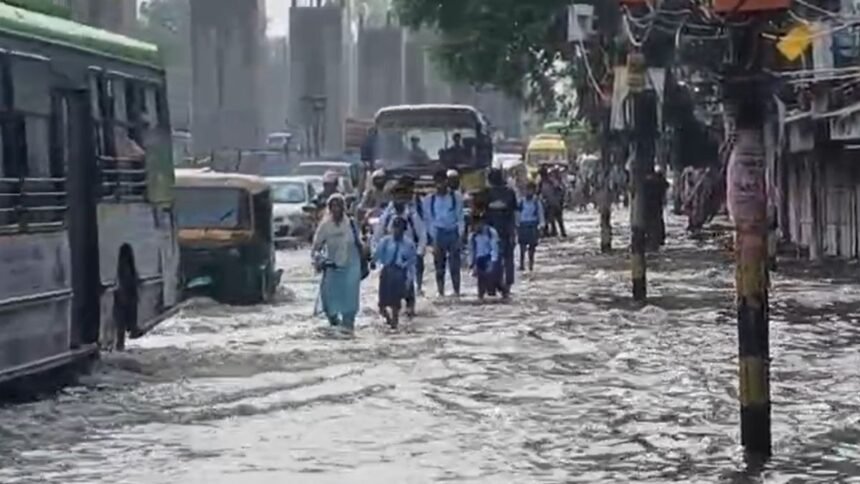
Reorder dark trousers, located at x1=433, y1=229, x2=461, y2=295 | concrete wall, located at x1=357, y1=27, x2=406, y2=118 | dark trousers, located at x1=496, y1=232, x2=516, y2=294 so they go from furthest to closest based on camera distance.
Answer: concrete wall, located at x1=357, y1=27, x2=406, y2=118 → dark trousers, located at x1=496, y1=232, x2=516, y2=294 → dark trousers, located at x1=433, y1=229, x2=461, y2=295

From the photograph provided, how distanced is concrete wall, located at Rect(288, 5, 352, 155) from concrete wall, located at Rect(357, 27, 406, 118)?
4.68 metres

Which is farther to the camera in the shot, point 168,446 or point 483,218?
point 483,218

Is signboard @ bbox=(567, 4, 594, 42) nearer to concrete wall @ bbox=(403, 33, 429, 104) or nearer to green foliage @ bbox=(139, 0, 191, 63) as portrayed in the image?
concrete wall @ bbox=(403, 33, 429, 104)

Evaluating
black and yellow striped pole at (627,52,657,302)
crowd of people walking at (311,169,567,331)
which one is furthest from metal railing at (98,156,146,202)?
black and yellow striped pole at (627,52,657,302)

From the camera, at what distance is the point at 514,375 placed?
1764cm

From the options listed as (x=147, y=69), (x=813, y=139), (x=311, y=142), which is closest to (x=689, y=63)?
(x=813, y=139)

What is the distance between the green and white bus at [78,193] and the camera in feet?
48.2

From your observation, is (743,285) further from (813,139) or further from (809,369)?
(813,139)

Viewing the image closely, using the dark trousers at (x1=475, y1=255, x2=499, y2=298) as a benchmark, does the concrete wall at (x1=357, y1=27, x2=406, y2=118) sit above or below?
above

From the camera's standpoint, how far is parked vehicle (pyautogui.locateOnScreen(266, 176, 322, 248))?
149 ft

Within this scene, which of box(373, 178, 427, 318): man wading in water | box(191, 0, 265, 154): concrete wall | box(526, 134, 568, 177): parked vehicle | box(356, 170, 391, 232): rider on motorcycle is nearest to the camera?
box(373, 178, 427, 318): man wading in water

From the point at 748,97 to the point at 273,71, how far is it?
110822mm

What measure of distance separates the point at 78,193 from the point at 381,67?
76.5 m

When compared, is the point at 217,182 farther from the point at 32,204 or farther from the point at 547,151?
the point at 547,151
